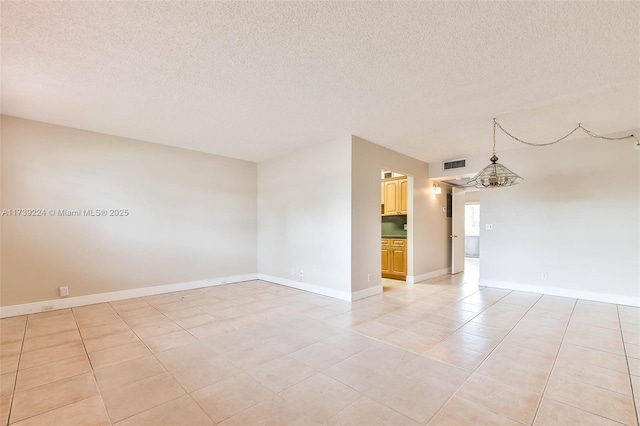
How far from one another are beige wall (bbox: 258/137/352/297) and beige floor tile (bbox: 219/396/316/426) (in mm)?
2693

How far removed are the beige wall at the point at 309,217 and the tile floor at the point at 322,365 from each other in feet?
2.96

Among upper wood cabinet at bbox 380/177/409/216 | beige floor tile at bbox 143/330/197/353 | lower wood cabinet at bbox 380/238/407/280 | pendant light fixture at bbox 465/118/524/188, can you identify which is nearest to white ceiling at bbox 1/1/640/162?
pendant light fixture at bbox 465/118/524/188

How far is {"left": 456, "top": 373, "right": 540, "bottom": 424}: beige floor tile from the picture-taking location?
179 cm

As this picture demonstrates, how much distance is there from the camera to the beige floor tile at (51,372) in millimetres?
2130

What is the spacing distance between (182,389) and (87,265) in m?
3.45

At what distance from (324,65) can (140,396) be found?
302 cm

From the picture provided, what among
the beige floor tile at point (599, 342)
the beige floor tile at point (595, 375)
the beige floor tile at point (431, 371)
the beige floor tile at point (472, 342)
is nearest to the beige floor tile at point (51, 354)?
the beige floor tile at point (431, 371)

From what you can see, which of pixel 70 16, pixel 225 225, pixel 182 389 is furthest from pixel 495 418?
pixel 225 225

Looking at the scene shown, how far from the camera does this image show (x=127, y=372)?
228 centimetres

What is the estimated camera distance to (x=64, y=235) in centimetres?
412

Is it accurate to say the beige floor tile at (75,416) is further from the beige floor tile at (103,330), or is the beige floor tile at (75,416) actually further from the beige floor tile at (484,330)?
the beige floor tile at (484,330)

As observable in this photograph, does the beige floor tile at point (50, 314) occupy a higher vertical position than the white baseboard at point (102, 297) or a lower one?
lower

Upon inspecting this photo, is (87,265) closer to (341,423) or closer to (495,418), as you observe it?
(341,423)

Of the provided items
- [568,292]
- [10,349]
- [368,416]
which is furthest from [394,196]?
[10,349]
